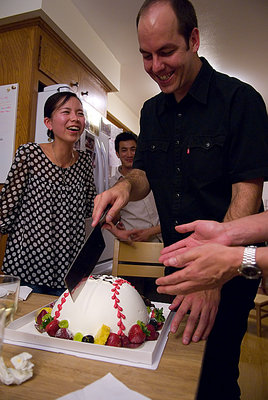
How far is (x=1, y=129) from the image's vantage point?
104 inches

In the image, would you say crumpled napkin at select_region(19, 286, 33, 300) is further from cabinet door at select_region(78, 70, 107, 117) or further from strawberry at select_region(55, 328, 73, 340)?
cabinet door at select_region(78, 70, 107, 117)

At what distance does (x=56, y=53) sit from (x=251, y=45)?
7.65ft

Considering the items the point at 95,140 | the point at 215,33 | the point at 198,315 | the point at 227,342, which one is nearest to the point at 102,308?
the point at 198,315

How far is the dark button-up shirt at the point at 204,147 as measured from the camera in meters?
1.12

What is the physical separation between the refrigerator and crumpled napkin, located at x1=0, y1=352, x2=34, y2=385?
7.08 ft

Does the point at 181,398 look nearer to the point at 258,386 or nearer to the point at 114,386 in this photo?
the point at 114,386

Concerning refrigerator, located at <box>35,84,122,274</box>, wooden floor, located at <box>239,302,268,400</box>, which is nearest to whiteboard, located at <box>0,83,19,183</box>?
refrigerator, located at <box>35,84,122,274</box>

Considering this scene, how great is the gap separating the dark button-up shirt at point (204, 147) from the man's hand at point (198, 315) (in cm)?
38

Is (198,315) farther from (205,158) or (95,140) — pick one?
(95,140)

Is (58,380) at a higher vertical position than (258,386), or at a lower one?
higher

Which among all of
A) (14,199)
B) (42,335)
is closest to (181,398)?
(42,335)

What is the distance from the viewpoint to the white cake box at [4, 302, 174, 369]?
71cm

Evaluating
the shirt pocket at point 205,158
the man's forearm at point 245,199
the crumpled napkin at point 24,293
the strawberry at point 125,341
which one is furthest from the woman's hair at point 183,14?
the crumpled napkin at point 24,293

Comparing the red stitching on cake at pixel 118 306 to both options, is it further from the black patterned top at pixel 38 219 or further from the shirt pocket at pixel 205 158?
the black patterned top at pixel 38 219
